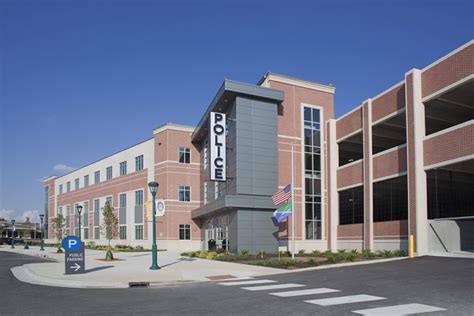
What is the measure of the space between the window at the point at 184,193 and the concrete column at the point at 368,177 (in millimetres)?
24568

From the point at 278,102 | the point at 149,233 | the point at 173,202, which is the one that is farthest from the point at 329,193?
the point at 149,233

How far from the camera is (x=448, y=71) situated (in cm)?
2578

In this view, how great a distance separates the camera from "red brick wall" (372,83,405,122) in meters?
29.8

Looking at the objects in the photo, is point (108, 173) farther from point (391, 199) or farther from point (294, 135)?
point (391, 199)

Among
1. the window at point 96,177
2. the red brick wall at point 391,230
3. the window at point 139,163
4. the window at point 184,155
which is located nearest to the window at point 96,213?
the window at point 96,177

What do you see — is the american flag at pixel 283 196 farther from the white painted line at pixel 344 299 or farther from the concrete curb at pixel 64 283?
the white painted line at pixel 344 299

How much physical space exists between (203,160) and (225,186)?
12862 millimetres

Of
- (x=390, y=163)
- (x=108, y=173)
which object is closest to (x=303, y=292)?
(x=390, y=163)

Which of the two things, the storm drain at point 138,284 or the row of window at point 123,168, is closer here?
the storm drain at point 138,284

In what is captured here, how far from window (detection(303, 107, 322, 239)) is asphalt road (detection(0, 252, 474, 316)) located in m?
21.2

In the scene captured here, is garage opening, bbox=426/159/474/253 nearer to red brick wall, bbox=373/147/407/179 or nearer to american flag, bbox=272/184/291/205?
red brick wall, bbox=373/147/407/179

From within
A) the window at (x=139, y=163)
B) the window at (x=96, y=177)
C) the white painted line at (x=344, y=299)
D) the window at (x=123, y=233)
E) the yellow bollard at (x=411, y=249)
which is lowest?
the window at (x=123, y=233)

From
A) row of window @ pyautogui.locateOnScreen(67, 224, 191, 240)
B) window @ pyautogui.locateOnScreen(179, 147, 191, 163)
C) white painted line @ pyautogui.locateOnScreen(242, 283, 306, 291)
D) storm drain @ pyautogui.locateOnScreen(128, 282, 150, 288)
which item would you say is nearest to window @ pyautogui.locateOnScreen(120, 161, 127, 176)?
row of window @ pyautogui.locateOnScreen(67, 224, 191, 240)

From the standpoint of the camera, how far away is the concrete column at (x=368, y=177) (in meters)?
32.1
